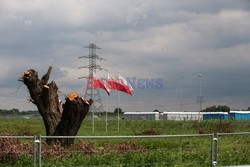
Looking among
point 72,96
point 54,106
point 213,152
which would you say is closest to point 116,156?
point 213,152

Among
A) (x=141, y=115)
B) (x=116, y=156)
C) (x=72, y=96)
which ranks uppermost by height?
(x=72, y=96)

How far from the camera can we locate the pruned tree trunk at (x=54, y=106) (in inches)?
649

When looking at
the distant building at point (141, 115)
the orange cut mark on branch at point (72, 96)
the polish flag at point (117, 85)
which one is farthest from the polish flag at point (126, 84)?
the distant building at point (141, 115)

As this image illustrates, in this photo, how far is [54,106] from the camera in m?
17.2

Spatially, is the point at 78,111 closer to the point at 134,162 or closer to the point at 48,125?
the point at 48,125

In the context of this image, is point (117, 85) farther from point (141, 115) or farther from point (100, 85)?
point (141, 115)

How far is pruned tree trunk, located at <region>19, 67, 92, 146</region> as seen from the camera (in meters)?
16.5

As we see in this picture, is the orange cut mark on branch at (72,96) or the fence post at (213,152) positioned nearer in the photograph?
the fence post at (213,152)

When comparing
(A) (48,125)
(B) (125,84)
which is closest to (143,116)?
(B) (125,84)

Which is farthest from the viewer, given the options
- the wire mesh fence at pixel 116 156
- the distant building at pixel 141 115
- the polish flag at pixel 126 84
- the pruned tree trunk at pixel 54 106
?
the distant building at pixel 141 115

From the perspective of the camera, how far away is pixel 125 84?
123 ft

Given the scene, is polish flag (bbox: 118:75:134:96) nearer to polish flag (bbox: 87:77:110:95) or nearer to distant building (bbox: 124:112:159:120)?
polish flag (bbox: 87:77:110:95)

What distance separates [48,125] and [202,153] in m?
5.86

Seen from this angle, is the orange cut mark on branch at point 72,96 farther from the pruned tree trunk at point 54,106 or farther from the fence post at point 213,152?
the fence post at point 213,152
